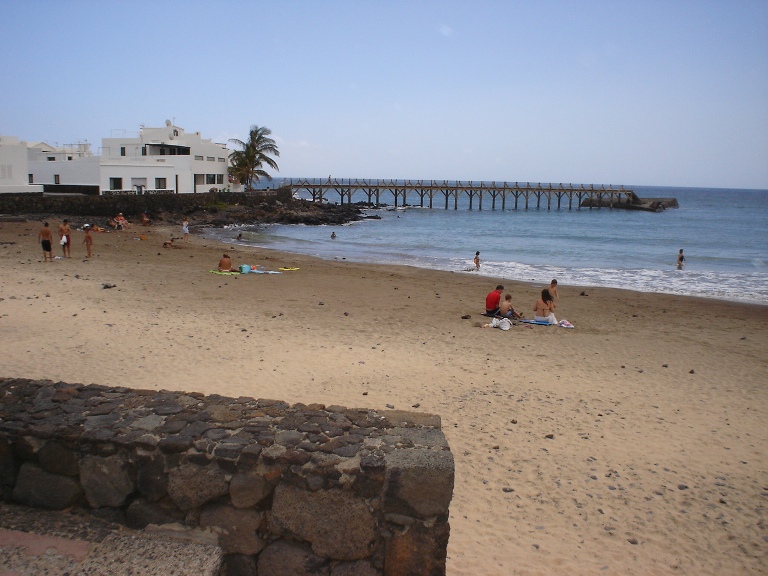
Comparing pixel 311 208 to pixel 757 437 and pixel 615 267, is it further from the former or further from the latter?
pixel 757 437

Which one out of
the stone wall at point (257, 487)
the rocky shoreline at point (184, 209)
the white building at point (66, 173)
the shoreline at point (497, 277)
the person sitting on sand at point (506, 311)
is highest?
the white building at point (66, 173)

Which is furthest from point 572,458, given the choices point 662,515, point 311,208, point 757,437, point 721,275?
point 311,208

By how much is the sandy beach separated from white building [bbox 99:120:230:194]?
91.3ft

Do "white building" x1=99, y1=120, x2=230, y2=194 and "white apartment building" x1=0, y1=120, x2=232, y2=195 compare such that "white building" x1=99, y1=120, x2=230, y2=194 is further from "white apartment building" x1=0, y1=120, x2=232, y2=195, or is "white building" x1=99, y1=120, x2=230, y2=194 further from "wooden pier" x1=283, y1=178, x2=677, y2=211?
"wooden pier" x1=283, y1=178, x2=677, y2=211

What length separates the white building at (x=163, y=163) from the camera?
148 ft

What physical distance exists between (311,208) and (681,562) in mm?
59466

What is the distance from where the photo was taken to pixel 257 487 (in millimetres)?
3785

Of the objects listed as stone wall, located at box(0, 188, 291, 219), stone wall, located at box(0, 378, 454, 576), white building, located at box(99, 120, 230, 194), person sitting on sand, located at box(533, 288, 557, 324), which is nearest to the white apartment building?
white building, located at box(99, 120, 230, 194)

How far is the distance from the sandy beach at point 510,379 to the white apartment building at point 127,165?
24.2 metres

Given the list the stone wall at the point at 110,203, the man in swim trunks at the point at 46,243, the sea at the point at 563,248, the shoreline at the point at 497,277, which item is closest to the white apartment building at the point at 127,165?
the stone wall at the point at 110,203

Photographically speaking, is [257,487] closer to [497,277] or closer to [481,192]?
[497,277]

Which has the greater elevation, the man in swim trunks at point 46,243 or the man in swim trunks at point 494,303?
the man in swim trunks at point 46,243

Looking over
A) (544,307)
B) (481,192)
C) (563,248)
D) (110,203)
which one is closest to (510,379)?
(544,307)

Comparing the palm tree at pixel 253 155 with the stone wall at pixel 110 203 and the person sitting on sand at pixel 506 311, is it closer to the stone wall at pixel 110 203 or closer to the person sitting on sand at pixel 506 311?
the stone wall at pixel 110 203
